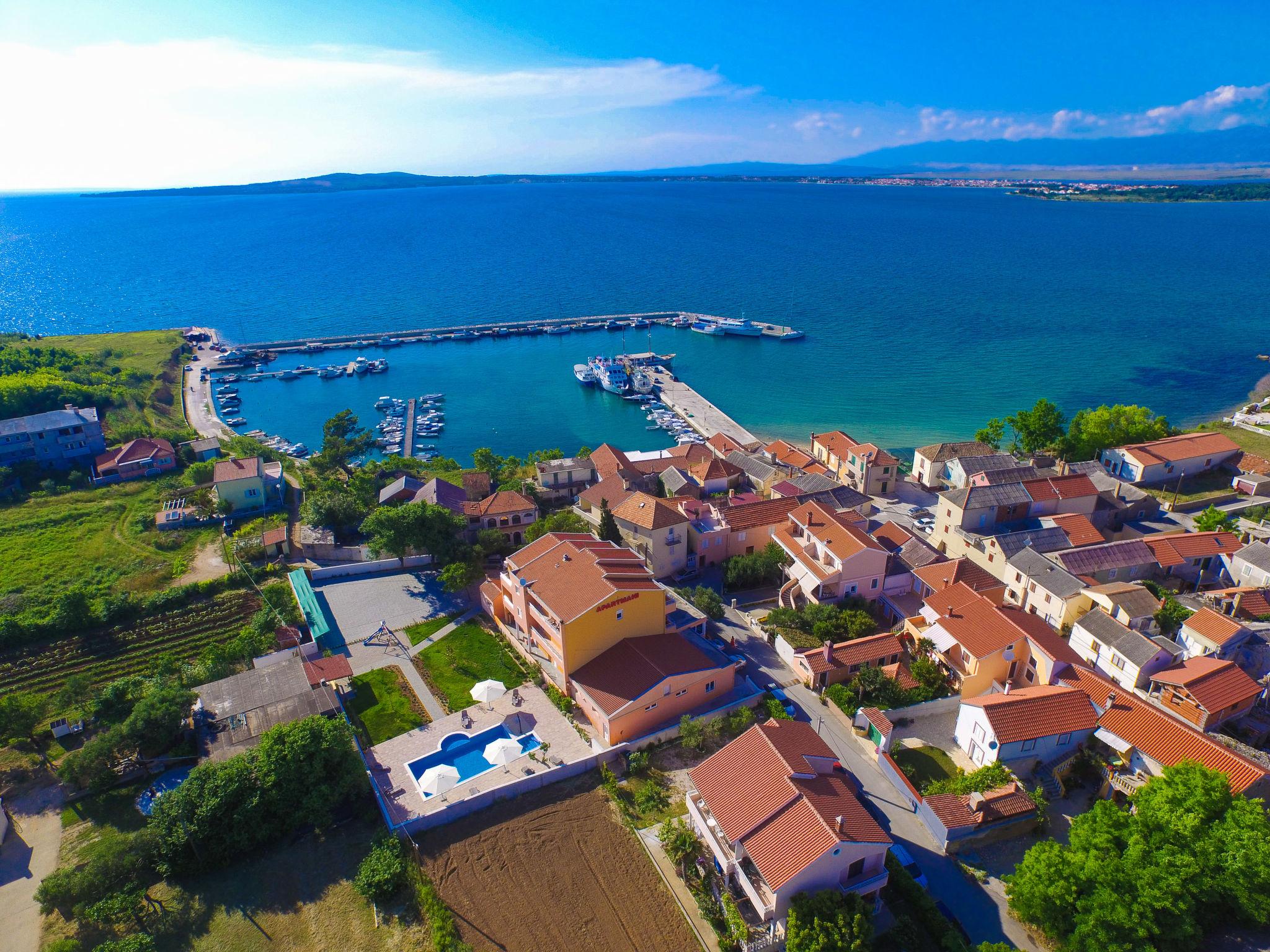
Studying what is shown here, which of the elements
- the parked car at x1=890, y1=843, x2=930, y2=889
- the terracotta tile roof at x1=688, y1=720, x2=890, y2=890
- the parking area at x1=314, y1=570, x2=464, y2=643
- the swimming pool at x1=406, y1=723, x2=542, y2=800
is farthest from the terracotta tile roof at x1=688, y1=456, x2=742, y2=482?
the parked car at x1=890, y1=843, x2=930, y2=889

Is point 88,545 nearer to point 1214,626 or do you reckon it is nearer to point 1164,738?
point 1164,738

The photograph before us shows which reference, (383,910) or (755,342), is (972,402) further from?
(383,910)

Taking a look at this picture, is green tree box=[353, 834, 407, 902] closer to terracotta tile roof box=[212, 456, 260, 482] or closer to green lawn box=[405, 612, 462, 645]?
green lawn box=[405, 612, 462, 645]

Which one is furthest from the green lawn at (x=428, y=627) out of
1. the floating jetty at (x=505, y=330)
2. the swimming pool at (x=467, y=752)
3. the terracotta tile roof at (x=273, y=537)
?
the floating jetty at (x=505, y=330)

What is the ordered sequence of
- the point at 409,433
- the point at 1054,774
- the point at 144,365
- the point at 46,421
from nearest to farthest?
the point at 1054,774 < the point at 46,421 < the point at 409,433 < the point at 144,365

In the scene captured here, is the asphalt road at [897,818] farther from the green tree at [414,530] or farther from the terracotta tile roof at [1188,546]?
the terracotta tile roof at [1188,546]

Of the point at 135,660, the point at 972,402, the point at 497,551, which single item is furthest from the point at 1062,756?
the point at 972,402

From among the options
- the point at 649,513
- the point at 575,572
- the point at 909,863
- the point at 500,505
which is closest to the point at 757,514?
the point at 649,513
